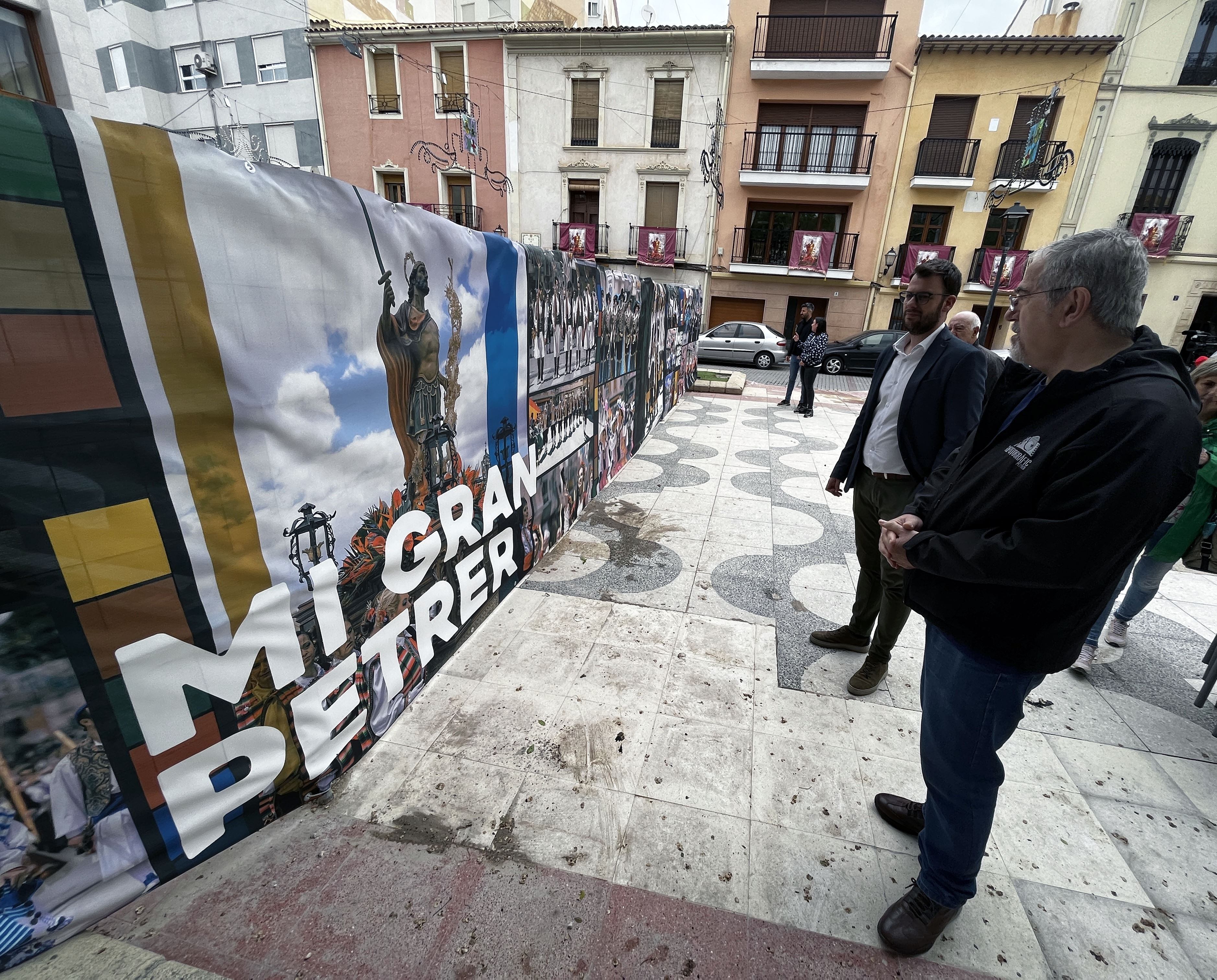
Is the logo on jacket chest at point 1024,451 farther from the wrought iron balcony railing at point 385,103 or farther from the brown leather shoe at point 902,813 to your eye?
the wrought iron balcony railing at point 385,103

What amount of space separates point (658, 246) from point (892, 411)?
19839 mm

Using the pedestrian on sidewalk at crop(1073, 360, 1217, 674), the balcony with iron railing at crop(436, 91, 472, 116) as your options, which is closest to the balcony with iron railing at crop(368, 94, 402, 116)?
the balcony with iron railing at crop(436, 91, 472, 116)

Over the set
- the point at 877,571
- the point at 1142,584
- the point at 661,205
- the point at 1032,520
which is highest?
the point at 661,205

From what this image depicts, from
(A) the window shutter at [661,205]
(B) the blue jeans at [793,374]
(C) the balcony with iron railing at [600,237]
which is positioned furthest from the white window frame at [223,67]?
(B) the blue jeans at [793,374]

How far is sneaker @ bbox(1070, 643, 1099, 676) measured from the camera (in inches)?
123

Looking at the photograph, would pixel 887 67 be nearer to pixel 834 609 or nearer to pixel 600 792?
pixel 834 609

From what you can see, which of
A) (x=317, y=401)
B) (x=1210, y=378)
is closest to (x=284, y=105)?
(x=317, y=401)

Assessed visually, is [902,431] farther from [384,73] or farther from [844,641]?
[384,73]

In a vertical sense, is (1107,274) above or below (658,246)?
below

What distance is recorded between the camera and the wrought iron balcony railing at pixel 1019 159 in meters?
18.0

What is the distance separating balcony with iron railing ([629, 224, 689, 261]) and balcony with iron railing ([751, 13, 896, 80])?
577 cm

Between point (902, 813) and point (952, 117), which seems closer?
point (902, 813)

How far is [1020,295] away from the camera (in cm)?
158

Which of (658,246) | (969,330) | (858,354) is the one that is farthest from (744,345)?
(969,330)
